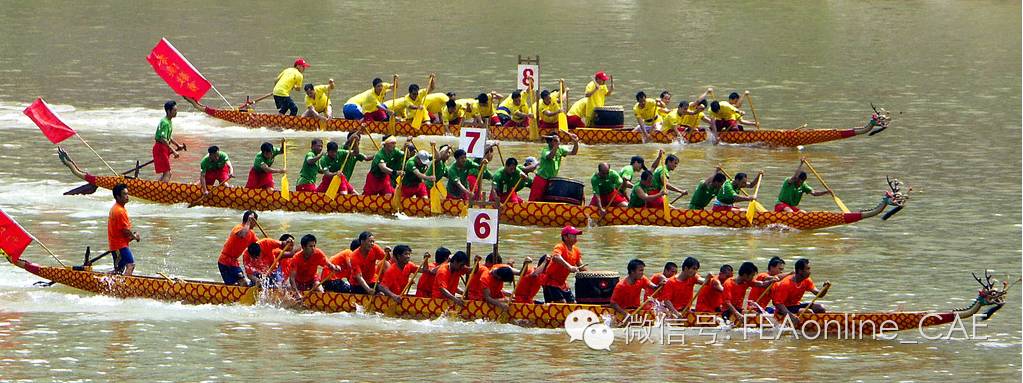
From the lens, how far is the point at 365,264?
26.3 m

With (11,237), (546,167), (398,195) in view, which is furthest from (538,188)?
(11,237)

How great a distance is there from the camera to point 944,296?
28.5m

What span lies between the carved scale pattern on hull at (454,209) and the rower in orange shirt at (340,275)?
23.6ft

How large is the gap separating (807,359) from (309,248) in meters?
6.75

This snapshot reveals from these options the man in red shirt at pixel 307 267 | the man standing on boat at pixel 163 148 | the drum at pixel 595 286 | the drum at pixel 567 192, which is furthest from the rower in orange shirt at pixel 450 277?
the man standing on boat at pixel 163 148

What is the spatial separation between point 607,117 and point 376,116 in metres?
5.32

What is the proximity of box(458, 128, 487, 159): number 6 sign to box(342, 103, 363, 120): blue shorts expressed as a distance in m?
10.6

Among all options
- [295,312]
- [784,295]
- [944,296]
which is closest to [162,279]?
[295,312]

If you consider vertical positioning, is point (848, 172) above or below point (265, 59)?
below

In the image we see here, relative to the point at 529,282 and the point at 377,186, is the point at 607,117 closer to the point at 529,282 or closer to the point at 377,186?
the point at 377,186

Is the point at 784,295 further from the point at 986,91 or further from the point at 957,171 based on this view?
the point at 986,91

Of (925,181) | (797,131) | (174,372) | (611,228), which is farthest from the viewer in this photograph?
(797,131)

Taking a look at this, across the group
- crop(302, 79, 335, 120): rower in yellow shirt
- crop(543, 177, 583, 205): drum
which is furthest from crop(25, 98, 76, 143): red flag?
crop(302, 79, 335, 120): rower in yellow shirt

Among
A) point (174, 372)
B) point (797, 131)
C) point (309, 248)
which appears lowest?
point (174, 372)
